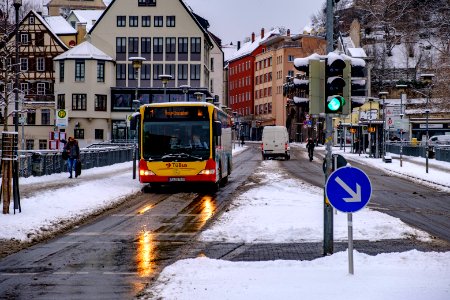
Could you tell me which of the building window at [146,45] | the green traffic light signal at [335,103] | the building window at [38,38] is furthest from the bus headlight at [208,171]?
the building window at [38,38]

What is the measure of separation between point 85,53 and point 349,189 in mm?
72842

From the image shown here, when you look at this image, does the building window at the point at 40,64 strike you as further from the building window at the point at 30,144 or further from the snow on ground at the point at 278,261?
the snow on ground at the point at 278,261

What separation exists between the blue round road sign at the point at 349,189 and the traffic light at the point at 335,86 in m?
1.70

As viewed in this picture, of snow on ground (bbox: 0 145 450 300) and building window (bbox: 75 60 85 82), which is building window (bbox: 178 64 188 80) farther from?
snow on ground (bbox: 0 145 450 300)

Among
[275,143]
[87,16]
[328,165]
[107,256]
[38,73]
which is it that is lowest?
[107,256]

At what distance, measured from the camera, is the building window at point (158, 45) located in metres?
79.9

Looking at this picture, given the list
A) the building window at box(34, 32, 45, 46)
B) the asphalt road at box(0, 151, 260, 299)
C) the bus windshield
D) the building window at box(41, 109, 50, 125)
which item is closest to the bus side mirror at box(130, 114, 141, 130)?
the bus windshield

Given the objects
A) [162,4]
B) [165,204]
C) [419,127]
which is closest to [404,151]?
[419,127]

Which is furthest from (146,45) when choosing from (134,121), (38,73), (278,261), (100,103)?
(278,261)

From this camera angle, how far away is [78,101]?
78375 mm

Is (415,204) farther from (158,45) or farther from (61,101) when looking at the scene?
(61,101)

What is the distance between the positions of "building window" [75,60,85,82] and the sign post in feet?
238

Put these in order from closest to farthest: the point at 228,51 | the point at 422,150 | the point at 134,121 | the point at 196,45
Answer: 1. the point at 134,121
2. the point at 422,150
3. the point at 196,45
4. the point at 228,51

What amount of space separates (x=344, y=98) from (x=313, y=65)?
68cm
